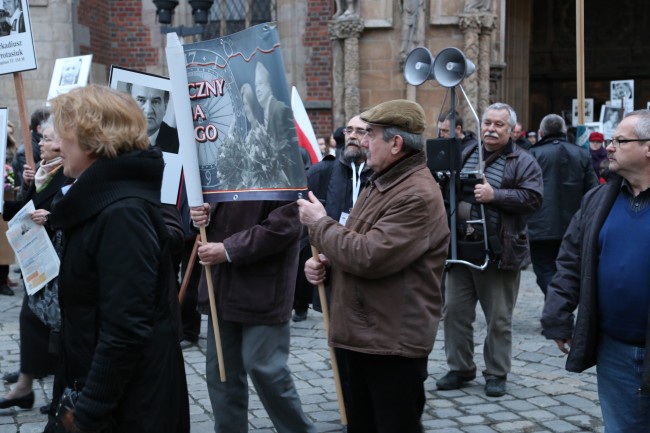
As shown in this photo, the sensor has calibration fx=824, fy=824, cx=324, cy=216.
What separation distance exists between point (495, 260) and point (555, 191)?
2977mm

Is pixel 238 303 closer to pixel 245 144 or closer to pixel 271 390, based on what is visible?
pixel 271 390

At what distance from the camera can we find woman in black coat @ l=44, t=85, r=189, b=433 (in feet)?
8.61

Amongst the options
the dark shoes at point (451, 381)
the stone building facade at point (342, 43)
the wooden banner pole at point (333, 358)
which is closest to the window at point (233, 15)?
the stone building facade at point (342, 43)

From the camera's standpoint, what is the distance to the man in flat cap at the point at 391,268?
11.3ft

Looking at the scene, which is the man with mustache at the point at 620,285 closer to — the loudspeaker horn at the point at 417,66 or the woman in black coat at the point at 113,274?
the woman in black coat at the point at 113,274

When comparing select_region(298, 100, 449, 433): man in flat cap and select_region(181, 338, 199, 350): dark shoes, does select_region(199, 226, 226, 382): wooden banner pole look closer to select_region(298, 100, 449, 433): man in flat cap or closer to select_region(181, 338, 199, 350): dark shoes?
select_region(298, 100, 449, 433): man in flat cap

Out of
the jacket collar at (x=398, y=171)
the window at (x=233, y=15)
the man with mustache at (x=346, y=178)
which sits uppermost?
the window at (x=233, y=15)

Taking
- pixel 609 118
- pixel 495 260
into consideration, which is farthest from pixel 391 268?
pixel 609 118

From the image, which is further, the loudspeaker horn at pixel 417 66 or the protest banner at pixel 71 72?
the protest banner at pixel 71 72

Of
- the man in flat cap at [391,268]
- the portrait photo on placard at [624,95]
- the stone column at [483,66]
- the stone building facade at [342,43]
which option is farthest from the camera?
the portrait photo on placard at [624,95]

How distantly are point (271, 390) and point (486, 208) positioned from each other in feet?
7.68

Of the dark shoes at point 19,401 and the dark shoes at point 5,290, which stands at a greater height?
the dark shoes at point 19,401

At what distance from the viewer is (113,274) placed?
2.63 meters

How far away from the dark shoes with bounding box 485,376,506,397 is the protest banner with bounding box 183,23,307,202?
252 cm
